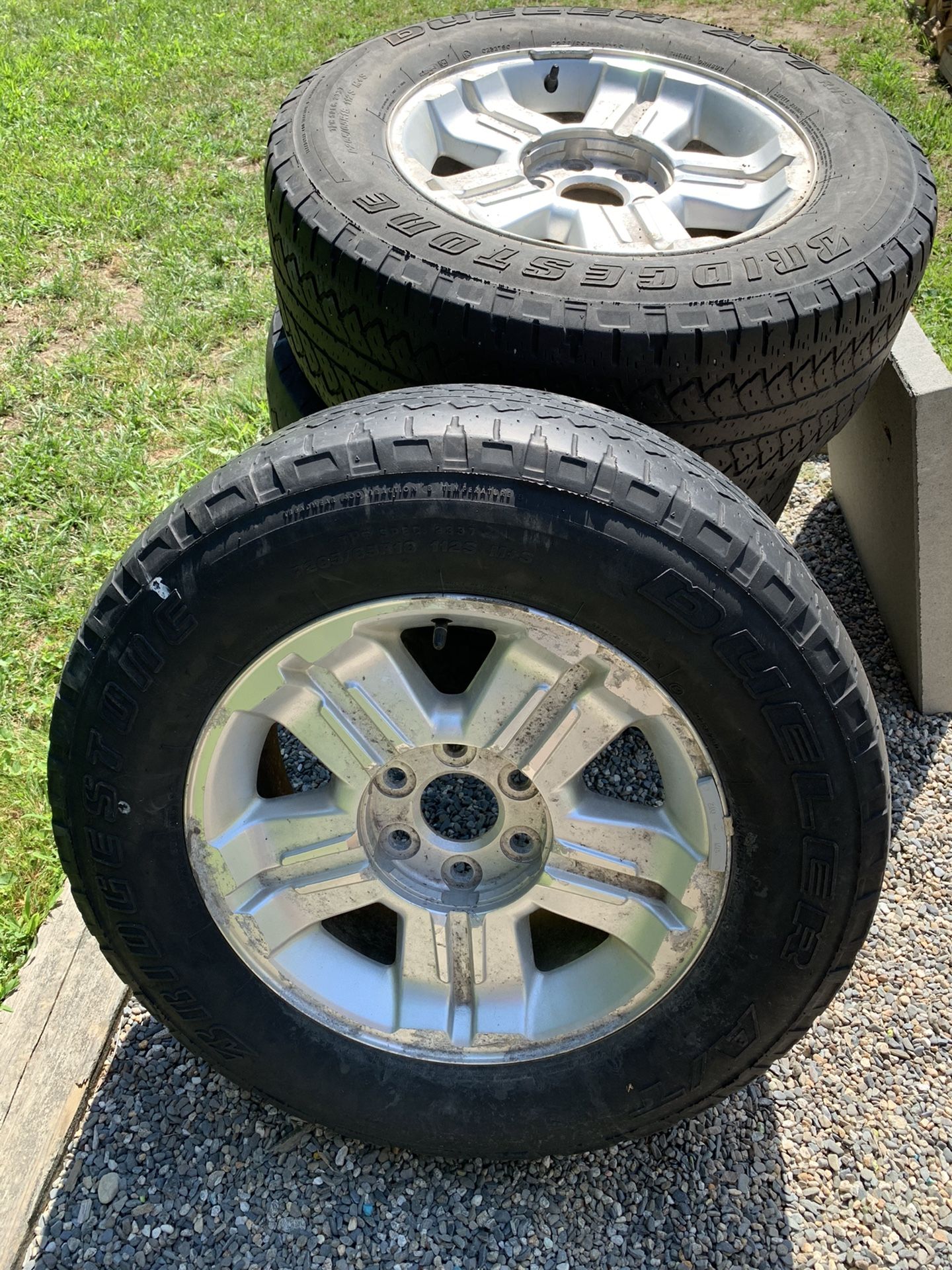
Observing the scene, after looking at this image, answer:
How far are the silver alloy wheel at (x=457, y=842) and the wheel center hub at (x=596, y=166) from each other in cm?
184

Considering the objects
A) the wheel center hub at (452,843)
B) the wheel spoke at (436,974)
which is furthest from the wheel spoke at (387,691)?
the wheel spoke at (436,974)

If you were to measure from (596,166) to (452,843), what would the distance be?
7.75 feet

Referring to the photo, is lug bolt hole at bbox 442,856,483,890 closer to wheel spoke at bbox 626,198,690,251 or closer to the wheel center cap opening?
the wheel center cap opening

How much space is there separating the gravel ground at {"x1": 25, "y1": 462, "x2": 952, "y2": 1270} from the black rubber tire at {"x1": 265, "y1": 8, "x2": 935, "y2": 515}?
1540mm

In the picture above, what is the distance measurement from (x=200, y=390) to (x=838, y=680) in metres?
A: 3.61

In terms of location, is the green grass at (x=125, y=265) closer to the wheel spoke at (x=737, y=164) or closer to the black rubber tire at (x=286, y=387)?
the black rubber tire at (x=286, y=387)

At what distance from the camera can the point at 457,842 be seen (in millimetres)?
2314

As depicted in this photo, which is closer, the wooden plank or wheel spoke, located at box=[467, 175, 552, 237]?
the wooden plank

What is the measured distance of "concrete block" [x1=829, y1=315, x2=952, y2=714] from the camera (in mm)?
3250

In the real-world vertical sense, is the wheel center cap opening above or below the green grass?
below

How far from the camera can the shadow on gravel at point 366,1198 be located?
2230 mm

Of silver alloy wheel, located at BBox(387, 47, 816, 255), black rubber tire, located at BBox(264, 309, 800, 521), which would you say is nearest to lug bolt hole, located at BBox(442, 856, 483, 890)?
black rubber tire, located at BBox(264, 309, 800, 521)

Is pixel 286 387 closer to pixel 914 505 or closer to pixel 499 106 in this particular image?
pixel 499 106

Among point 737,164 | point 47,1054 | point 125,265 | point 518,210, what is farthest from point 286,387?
point 125,265
